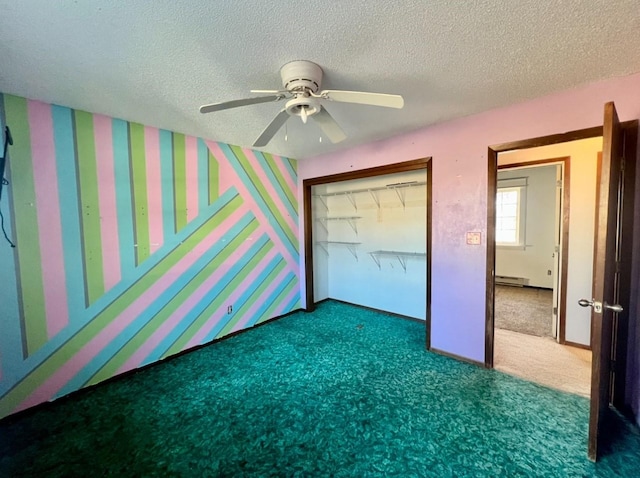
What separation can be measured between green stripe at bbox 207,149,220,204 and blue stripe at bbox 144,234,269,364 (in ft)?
2.72

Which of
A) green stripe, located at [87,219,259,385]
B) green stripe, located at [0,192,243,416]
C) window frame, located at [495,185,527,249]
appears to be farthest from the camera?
window frame, located at [495,185,527,249]

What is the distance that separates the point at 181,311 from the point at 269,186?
1955 millimetres

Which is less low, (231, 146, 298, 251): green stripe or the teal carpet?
(231, 146, 298, 251): green stripe

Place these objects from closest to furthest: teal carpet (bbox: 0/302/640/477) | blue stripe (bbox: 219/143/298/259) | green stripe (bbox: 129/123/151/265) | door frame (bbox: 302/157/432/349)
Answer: teal carpet (bbox: 0/302/640/477) < green stripe (bbox: 129/123/151/265) < door frame (bbox: 302/157/432/349) < blue stripe (bbox: 219/143/298/259)

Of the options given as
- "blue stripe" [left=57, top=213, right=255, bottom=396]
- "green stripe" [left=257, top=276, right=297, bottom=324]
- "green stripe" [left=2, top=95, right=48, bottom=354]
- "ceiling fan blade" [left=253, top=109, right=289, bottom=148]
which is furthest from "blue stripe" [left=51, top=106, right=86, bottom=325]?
"green stripe" [left=257, top=276, right=297, bottom=324]

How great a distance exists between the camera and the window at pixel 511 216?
227 inches

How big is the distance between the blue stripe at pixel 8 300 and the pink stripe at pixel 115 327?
0.83ft

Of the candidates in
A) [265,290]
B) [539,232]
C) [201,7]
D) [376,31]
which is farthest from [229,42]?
[539,232]

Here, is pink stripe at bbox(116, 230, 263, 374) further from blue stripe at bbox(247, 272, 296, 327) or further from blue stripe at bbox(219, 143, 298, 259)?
blue stripe at bbox(247, 272, 296, 327)

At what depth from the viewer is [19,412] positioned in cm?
201

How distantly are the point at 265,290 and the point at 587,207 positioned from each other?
3.91 m

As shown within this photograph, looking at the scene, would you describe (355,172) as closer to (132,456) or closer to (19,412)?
(132,456)

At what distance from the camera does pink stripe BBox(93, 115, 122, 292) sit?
236 cm

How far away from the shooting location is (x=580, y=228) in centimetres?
286
